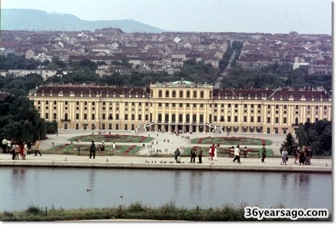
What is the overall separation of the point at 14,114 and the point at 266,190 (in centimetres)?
1161

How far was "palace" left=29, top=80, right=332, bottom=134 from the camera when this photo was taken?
2986 centimetres

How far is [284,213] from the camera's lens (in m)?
10.9

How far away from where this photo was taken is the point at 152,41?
6906 centimetres

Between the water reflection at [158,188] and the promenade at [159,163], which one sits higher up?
the promenade at [159,163]

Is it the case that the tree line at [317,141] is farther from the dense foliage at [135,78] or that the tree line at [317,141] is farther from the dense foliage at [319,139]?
the dense foliage at [135,78]

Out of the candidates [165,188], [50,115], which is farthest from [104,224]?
[50,115]

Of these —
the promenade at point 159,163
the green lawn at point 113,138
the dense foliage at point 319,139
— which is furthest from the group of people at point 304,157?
the green lawn at point 113,138

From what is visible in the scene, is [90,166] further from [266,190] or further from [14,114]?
[14,114]

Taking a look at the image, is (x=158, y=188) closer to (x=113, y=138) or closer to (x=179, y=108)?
(x=113, y=138)

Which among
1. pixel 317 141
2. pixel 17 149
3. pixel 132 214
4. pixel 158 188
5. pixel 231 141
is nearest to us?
pixel 132 214

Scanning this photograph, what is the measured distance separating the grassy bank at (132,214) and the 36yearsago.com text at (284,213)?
0.14 ft

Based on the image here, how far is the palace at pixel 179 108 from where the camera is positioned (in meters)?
29.9

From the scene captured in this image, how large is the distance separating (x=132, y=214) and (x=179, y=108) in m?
21.4

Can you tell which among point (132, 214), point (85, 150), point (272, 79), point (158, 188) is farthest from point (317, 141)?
point (272, 79)
